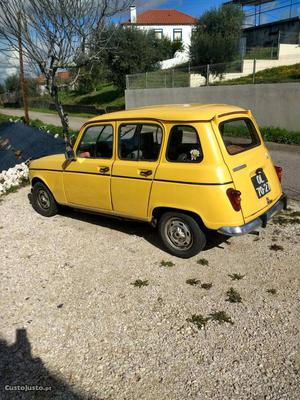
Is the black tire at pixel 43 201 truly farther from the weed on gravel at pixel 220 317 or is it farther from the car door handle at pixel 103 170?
the weed on gravel at pixel 220 317

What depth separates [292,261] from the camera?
479 cm

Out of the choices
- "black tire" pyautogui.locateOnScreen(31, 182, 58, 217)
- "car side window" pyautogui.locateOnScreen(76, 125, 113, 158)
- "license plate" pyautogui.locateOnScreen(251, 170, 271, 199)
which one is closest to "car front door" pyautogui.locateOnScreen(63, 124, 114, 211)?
"car side window" pyautogui.locateOnScreen(76, 125, 113, 158)

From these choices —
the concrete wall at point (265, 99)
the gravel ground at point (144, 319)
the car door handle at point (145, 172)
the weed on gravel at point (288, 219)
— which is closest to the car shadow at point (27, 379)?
the gravel ground at point (144, 319)

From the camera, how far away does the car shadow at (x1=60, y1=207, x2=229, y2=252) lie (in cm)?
544

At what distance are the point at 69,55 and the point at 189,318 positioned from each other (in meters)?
8.14

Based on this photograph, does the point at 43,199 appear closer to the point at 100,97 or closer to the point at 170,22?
the point at 100,97

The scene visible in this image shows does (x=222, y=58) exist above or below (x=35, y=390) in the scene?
above

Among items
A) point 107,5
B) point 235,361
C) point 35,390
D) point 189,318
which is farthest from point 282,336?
point 107,5

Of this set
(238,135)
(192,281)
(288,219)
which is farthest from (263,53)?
(192,281)

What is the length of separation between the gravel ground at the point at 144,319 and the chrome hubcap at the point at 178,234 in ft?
0.73

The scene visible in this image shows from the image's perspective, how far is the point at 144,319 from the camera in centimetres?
387

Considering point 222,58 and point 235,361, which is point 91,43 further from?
point 222,58

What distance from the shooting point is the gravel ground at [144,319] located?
308 cm

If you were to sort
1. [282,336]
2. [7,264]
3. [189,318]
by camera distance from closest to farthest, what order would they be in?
[282,336]
[189,318]
[7,264]
